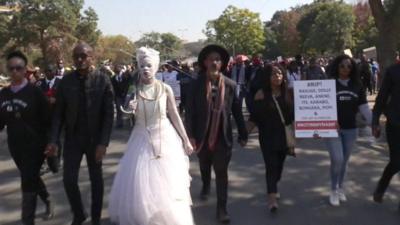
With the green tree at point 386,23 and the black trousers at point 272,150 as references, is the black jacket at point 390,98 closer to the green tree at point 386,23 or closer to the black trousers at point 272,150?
the black trousers at point 272,150

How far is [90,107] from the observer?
524cm

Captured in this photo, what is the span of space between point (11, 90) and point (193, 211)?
2318mm

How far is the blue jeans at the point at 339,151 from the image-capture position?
6.19 m

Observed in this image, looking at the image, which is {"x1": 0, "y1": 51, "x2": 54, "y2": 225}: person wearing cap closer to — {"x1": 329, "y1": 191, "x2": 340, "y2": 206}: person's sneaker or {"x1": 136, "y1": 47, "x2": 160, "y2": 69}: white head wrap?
{"x1": 136, "y1": 47, "x2": 160, "y2": 69}: white head wrap

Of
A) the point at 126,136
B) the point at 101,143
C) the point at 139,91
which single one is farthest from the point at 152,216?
the point at 126,136

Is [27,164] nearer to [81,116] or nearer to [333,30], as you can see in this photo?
[81,116]

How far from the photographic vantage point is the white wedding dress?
5.01 meters

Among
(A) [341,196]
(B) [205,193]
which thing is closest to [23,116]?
(B) [205,193]

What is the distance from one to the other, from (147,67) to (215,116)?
98 cm

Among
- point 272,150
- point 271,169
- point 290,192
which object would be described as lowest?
point 290,192

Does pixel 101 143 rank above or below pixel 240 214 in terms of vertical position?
above

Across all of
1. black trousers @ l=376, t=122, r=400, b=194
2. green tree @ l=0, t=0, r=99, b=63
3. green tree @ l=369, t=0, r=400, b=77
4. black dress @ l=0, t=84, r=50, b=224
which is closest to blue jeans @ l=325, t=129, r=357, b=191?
black trousers @ l=376, t=122, r=400, b=194

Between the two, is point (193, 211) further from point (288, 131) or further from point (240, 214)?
point (288, 131)

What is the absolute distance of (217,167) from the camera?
5.80 m
